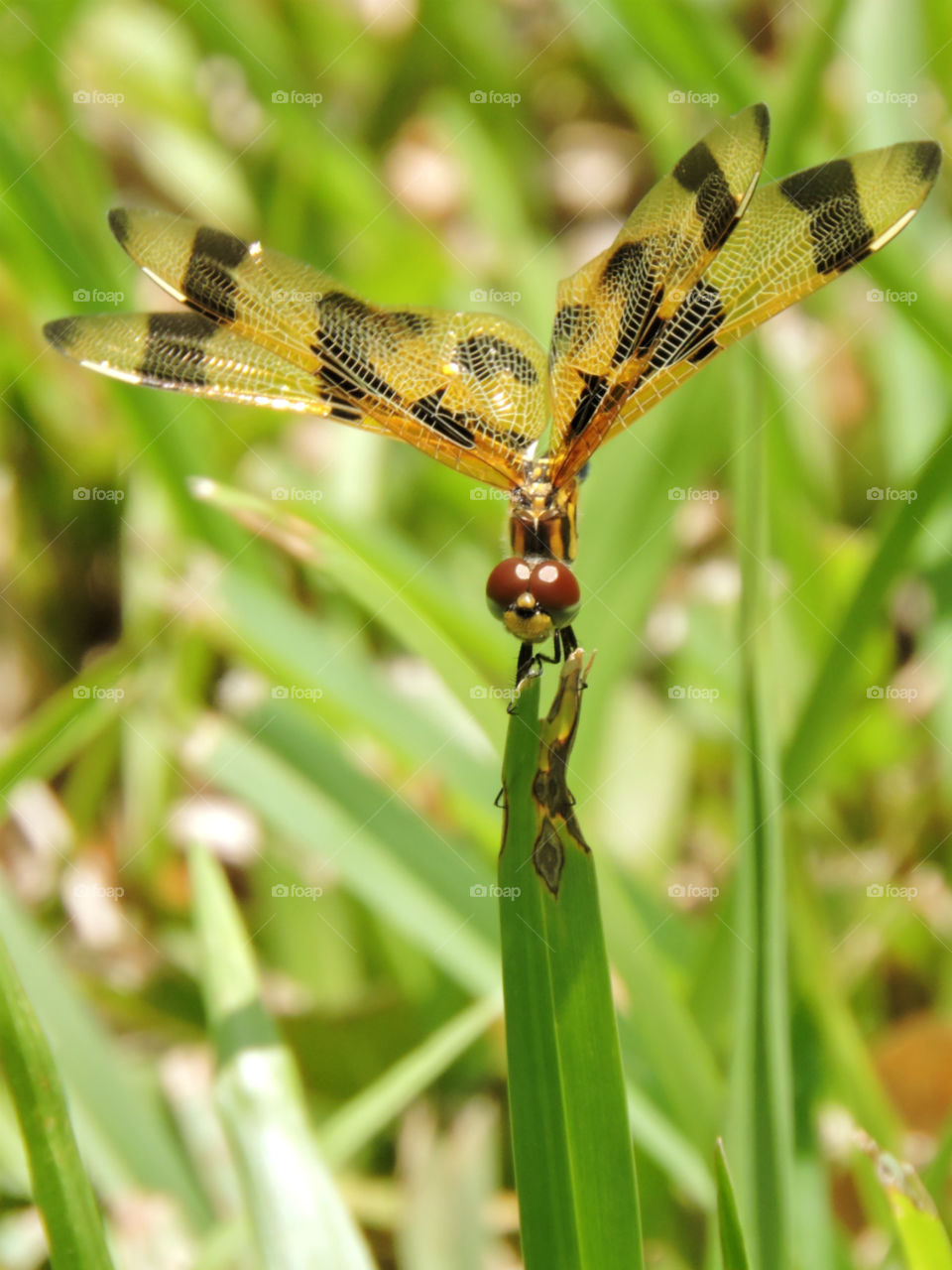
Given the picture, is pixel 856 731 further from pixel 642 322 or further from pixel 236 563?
pixel 236 563

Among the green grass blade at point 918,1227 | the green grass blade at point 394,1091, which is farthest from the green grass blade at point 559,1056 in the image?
the green grass blade at point 394,1091

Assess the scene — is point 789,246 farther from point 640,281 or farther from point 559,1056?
point 559,1056

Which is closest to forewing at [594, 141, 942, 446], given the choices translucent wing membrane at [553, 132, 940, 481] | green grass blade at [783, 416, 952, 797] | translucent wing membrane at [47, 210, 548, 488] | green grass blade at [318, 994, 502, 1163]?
translucent wing membrane at [553, 132, 940, 481]

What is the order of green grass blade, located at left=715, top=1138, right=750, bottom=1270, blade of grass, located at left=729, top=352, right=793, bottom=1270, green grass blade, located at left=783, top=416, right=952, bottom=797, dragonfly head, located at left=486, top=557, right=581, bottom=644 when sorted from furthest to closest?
green grass blade, located at left=783, top=416, right=952, bottom=797, dragonfly head, located at left=486, top=557, right=581, bottom=644, blade of grass, located at left=729, top=352, right=793, bottom=1270, green grass blade, located at left=715, top=1138, right=750, bottom=1270

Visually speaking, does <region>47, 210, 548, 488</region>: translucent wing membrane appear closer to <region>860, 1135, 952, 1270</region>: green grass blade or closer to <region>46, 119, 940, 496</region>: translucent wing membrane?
<region>46, 119, 940, 496</region>: translucent wing membrane

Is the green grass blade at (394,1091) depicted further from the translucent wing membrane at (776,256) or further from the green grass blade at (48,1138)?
the translucent wing membrane at (776,256)

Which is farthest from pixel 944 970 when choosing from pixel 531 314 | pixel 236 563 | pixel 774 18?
pixel 774 18

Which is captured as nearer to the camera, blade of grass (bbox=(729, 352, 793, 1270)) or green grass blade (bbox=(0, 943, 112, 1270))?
green grass blade (bbox=(0, 943, 112, 1270))
